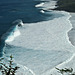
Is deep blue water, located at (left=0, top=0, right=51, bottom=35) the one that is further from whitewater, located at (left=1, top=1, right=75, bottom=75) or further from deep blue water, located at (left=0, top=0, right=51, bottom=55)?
whitewater, located at (left=1, top=1, right=75, bottom=75)

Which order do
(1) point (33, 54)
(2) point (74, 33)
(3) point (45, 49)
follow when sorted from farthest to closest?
(2) point (74, 33)
(3) point (45, 49)
(1) point (33, 54)

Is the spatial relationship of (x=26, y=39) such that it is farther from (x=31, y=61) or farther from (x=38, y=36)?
(x=31, y=61)

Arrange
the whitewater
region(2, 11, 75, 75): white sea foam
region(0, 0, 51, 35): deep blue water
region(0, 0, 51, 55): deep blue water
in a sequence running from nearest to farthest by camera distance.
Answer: the whitewater, region(2, 11, 75, 75): white sea foam, region(0, 0, 51, 55): deep blue water, region(0, 0, 51, 35): deep blue water

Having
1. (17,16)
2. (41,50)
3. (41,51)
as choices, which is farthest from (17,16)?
(41,51)

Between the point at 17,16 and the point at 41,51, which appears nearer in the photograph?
the point at 41,51

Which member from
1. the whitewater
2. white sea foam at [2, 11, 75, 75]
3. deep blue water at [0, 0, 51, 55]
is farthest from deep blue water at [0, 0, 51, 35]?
white sea foam at [2, 11, 75, 75]

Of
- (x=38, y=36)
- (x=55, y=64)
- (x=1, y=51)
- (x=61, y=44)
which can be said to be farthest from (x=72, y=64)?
(x=38, y=36)

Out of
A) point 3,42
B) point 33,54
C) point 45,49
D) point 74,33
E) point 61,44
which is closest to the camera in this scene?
point 33,54

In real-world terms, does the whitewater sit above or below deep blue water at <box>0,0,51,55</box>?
above

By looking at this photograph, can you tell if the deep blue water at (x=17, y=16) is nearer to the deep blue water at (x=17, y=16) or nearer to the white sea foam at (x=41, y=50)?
the deep blue water at (x=17, y=16)

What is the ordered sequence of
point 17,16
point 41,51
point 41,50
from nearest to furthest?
point 41,51, point 41,50, point 17,16

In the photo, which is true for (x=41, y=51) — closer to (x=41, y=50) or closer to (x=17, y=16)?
(x=41, y=50)
